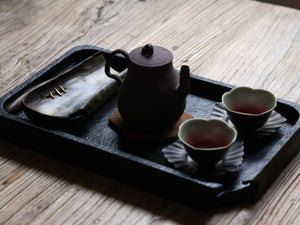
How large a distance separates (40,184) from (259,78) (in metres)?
0.65

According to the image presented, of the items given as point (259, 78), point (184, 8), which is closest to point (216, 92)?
point (259, 78)

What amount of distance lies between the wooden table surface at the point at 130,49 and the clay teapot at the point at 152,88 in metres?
0.15

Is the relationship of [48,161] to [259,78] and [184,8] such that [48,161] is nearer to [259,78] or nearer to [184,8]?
[259,78]

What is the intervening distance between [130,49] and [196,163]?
2.06ft

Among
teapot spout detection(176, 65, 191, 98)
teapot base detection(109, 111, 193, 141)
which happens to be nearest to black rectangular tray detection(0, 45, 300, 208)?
teapot base detection(109, 111, 193, 141)

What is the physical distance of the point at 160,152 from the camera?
42.7 inches

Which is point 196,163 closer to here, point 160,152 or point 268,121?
point 160,152

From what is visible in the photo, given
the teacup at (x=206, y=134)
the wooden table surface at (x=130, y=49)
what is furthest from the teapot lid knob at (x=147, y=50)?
the wooden table surface at (x=130, y=49)

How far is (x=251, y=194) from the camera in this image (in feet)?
3.26

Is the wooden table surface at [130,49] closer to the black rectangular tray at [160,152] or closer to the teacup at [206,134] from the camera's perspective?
the black rectangular tray at [160,152]

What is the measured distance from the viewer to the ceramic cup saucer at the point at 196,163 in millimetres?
997

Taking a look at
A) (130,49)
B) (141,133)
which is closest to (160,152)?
(141,133)

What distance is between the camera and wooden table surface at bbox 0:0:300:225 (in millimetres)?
990

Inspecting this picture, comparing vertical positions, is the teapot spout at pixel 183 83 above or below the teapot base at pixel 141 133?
above
